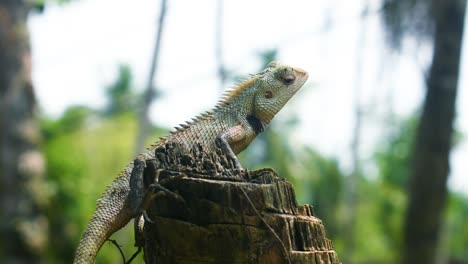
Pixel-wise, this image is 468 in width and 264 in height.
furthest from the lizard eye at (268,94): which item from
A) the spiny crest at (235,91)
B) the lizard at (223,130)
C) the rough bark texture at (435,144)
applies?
the rough bark texture at (435,144)

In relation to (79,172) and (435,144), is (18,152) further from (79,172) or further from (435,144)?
(435,144)

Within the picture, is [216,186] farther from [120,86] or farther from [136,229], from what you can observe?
[120,86]

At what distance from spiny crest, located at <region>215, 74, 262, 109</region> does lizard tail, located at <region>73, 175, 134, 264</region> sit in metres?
1.17

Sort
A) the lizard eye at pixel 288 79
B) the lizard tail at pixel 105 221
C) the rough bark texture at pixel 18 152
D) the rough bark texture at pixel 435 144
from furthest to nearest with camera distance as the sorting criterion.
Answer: the rough bark texture at pixel 18 152 → the rough bark texture at pixel 435 144 → the lizard eye at pixel 288 79 → the lizard tail at pixel 105 221

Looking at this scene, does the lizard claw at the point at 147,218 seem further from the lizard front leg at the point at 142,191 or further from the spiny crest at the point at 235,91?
the spiny crest at the point at 235,91

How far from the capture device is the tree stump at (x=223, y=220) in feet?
9.75

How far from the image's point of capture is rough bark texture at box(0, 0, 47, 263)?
13805 millimetres

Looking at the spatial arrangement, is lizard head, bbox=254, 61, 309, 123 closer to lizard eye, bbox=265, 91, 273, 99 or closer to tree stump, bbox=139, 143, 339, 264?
lizard eye, bbox=265, 91, 273, 99

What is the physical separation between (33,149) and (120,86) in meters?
17.7

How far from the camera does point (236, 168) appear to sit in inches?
131

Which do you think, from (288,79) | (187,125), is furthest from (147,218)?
(288,79)


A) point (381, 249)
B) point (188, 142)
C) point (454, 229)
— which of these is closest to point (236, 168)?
point (188, 142)

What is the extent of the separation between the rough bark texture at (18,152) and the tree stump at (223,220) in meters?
11.2

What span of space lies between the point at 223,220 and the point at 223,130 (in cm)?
152
